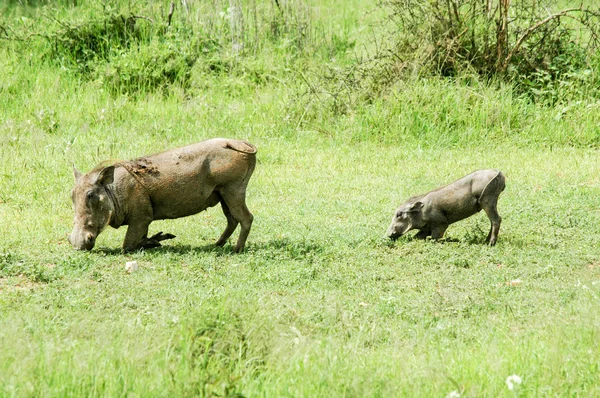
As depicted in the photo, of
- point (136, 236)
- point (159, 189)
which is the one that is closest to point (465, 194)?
point (159, 189)

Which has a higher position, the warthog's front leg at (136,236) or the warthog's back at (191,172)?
the warthog's back at (191,172)

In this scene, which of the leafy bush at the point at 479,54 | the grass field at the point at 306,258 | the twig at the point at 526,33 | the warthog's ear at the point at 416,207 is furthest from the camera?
the leafy bush at the point at 479,54

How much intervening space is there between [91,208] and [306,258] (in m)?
1.81

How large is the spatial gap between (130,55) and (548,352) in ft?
31.7

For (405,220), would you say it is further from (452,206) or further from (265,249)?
(265,249)

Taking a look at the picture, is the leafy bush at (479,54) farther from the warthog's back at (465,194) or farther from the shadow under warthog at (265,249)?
the shadow under warthog at (265,249)

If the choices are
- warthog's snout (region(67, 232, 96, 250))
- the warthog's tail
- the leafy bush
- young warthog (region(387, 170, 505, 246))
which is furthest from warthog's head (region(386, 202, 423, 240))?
the leafy bush

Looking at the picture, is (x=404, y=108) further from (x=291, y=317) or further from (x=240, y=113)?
(x=291, y=317)

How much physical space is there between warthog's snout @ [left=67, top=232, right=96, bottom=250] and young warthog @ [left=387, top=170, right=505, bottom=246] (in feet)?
8.42

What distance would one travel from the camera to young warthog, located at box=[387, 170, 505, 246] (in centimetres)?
798

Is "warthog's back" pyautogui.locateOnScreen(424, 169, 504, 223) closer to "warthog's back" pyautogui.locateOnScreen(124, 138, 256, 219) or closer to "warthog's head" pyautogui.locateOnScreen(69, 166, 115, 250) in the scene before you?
"warthog's back" pyautogui.locateOnScreen(124, 138, 256, 219)

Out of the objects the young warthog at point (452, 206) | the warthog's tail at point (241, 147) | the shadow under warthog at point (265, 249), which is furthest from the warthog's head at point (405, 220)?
the warthog's tail at point (241, 147)

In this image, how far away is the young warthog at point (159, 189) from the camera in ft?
25.1

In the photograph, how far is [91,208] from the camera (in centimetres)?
764
